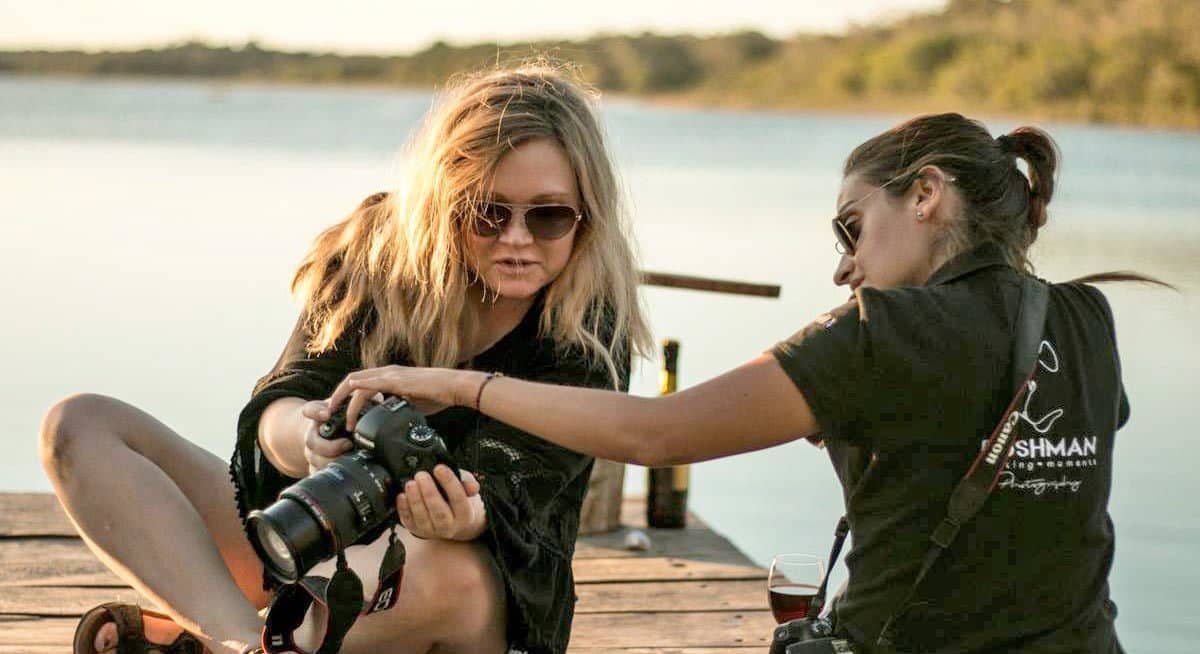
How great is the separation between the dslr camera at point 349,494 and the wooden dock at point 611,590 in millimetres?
1079

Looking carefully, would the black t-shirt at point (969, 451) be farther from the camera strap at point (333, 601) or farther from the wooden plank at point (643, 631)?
the wooden plank at point (643, 631)

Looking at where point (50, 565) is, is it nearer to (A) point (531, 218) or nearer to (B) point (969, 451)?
(A) point (531, 218)

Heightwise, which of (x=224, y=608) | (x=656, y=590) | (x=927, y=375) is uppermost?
(x=927, y=375)

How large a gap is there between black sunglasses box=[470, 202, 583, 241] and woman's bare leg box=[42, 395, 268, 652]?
26.2 inches

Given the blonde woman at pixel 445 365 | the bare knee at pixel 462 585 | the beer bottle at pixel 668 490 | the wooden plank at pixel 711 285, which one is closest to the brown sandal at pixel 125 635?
the blonde woman at pixel 445 365

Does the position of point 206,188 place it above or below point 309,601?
below

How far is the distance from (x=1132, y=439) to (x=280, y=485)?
533 cm

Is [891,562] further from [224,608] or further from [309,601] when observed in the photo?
[224,608]

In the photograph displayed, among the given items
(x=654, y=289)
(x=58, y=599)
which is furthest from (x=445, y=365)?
(x=654, y=289)

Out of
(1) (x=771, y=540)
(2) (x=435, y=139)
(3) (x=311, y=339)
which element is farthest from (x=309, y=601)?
(1) (x=771, y=540)

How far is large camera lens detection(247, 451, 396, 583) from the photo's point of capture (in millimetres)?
2383

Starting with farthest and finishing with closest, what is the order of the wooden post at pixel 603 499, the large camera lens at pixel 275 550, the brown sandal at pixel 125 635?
1. the wooden post at pixel 603 499
2. the brown sandal at pixel 125 635
3. the large camera lens at pixel 275 550

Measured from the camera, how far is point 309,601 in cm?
266

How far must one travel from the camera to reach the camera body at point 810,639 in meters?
2.30
